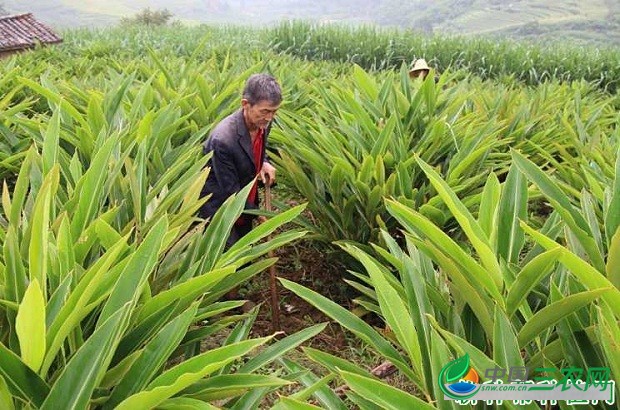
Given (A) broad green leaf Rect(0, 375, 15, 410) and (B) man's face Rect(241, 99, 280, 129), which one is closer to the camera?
(A) broad green leaf Rect(0, 375, 15, 410)

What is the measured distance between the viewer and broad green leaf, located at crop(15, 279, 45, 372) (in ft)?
2.67

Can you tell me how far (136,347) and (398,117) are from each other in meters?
1.96

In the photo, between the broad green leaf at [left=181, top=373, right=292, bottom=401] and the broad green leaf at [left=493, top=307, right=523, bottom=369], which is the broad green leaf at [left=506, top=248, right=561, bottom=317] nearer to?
the broad green leaf at [left=493, top=307, right=523, bottom=369]

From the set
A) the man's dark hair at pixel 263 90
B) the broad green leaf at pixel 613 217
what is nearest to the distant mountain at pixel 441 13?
the man's dark hair at pixel 263 90

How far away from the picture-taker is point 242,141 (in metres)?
2.33

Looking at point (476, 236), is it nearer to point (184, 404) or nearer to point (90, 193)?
point (184, 404)

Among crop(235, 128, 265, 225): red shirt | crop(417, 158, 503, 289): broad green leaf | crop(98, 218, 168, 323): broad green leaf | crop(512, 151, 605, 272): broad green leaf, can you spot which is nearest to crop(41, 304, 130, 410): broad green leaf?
crop(98, 218, 168, 323): broad green leaf

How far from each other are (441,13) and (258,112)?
3473 inches

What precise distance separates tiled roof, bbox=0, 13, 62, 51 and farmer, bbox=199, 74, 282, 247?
53.3 feet

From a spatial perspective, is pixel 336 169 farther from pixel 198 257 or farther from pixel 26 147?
pixel 26 147

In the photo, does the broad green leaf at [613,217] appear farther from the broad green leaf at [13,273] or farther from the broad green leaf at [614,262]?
the broad green leaf at [13,273]

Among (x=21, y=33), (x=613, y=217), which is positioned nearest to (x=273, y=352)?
(x=613, y=217)

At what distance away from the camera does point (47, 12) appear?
106938 mm

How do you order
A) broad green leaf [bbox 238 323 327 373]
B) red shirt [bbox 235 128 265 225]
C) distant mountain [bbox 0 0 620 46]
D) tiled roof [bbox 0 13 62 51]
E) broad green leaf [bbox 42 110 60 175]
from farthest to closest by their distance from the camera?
1. distant mountain [bbox 0 0 620 46]
2. tiled roof [bbox 0 13 62 51]
3. red shirt [bbox 235 128 265 225]
4. broad green leaf [bbox 42 110 60 175]
5. broad green leaf [bbox 238 323 327 373]
